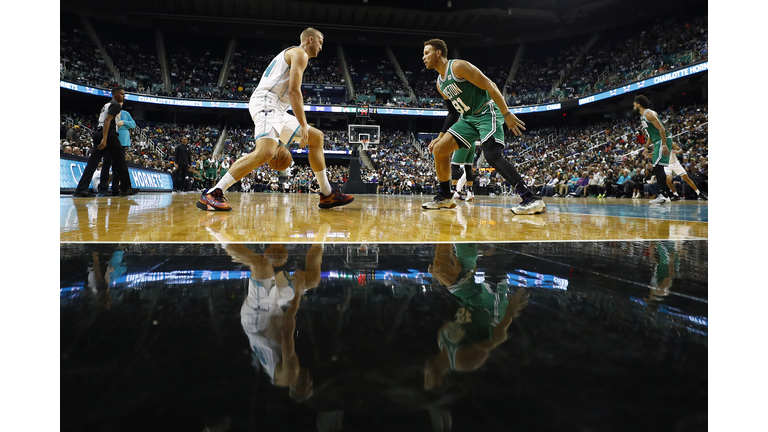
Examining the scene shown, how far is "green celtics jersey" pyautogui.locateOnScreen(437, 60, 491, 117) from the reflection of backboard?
44.5 feet

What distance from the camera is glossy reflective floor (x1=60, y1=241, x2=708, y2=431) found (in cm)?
29

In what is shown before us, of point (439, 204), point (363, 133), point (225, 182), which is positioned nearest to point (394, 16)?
point (363, 133)

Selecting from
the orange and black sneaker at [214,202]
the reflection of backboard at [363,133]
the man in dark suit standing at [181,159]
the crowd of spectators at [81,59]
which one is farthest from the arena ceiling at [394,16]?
the orange and black sneaker at [214,202]

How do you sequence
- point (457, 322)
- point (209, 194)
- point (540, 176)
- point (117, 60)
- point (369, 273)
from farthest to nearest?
point (117, 60) < point (540, 176) < point (209, 194) < point (369, 273) < point (457, 322)

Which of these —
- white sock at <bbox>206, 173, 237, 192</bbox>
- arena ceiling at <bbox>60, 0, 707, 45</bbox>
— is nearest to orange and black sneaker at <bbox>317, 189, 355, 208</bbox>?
white sock at <bbox>206, 173, 237, 192</bbox>

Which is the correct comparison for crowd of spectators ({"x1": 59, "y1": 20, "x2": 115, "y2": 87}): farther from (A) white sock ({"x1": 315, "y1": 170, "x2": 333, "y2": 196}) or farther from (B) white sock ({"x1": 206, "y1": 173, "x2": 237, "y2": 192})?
(A) white sock ({"x1": 315, "y1": 170, "x2": 333, "y2": 196})

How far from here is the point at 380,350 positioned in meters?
0.39

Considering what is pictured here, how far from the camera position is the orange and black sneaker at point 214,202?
2.70 meters

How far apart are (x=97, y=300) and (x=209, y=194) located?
237 centimetres

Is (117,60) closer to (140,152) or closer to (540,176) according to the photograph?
(140,152)

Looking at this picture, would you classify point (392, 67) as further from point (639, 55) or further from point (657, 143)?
point (657, 143)

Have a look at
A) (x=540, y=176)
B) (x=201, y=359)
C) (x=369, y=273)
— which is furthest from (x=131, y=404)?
(x=540, y=176)

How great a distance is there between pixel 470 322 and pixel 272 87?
108 inches

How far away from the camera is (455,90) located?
3221mm
